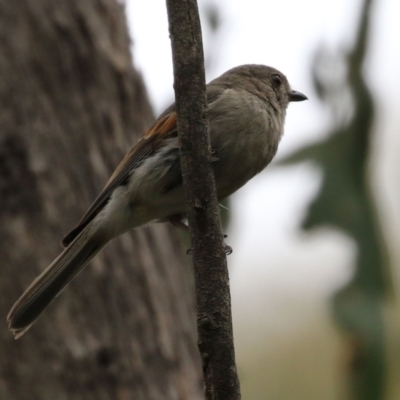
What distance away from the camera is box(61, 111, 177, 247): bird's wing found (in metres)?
4.14

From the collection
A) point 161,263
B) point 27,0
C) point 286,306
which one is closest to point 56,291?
point 161,263

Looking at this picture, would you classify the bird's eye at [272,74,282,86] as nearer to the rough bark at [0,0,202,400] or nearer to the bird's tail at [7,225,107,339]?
the rough bark at [0,0,202,400]

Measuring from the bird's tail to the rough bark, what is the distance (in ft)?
1.17

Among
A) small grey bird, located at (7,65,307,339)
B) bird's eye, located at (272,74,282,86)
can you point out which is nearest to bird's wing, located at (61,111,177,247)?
small grey bird, located at (7,65,307,339)

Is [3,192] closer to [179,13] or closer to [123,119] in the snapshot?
[123,119]

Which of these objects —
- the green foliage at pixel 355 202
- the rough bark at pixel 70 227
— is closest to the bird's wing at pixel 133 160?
the rough bark at pixel 70 227

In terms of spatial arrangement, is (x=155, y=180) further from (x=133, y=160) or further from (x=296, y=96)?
(x=296, y=96)

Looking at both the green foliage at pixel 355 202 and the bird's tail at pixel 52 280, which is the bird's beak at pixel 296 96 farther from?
the bird's tail at pixel 52 280

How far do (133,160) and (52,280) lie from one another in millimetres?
835

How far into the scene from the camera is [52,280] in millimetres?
4031

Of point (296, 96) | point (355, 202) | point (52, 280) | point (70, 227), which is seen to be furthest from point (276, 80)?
point (52, 280)

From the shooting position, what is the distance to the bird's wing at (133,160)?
4.14 m

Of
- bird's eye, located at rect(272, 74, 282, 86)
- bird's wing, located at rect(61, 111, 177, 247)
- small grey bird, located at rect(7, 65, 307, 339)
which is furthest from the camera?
bird's eye, located at rect(272, 74, 282, 86)

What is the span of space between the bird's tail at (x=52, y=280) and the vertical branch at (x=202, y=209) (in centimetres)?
158
